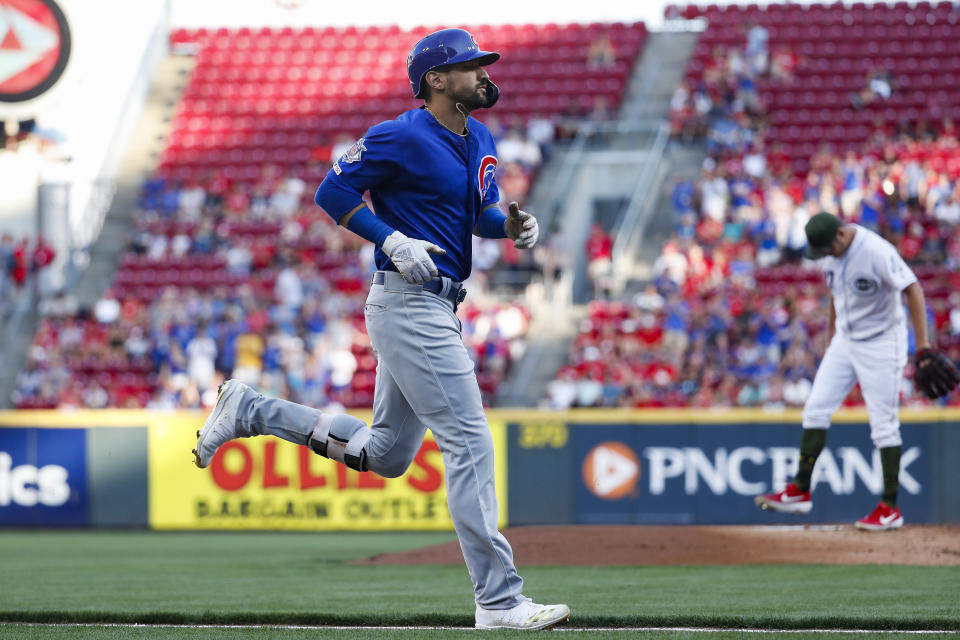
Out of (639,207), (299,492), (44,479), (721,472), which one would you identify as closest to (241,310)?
(44,479)

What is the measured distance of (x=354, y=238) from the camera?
21859 mm

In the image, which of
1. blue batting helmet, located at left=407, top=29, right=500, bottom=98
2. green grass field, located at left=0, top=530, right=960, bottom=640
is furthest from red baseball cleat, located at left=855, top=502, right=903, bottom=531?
blue batting helmet, located at left=407, top=29, right=500, bottom=98

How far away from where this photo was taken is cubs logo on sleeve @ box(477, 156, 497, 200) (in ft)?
18.2

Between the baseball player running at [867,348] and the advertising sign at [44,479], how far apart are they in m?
9.26

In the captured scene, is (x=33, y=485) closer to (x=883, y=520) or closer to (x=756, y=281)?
(x=756, y=281)

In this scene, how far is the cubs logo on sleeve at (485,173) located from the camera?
5551mm

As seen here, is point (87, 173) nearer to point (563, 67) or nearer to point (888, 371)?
point (563, 67)

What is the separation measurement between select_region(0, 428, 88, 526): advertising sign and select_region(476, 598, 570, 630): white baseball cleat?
11.4m

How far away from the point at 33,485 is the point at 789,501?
9.67 metres

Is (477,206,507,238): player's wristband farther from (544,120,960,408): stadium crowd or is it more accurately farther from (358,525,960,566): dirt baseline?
(544,120,960,408): stadium crowd

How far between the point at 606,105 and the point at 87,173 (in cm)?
913

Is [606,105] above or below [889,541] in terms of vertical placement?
above

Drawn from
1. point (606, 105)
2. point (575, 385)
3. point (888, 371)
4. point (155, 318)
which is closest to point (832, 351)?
point (888, 371)

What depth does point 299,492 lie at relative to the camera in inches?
603
